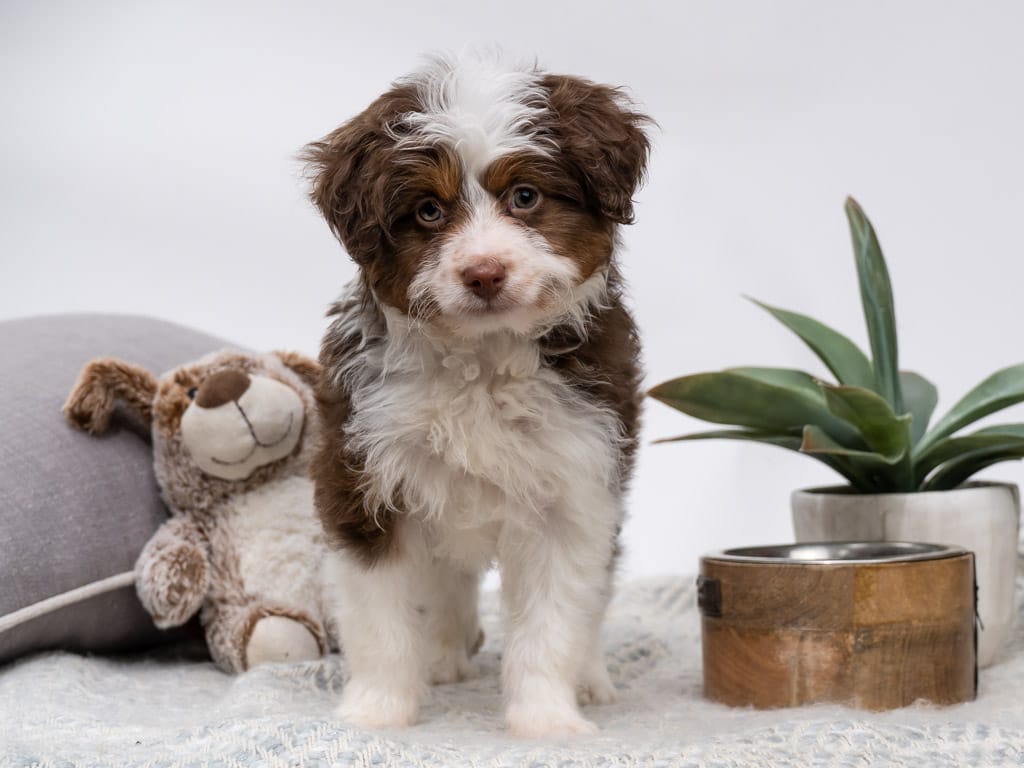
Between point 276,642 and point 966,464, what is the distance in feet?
5.36

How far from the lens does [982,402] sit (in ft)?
9.59

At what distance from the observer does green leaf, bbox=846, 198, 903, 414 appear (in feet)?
9.73

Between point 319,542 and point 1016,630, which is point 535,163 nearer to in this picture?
point 319,542

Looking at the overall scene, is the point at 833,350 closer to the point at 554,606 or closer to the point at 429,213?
the point at 554,606

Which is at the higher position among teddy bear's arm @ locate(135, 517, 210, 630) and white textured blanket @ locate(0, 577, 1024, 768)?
teddy bear's arm @ locate(135, 517, 210, 630)

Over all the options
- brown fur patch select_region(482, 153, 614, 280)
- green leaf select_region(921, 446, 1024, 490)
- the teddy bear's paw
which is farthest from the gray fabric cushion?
green leaf select_region(921, 446, 1024, 490)

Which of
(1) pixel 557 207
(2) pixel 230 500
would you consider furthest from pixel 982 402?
(2) pixel 230 500

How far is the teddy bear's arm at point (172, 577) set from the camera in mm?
3037

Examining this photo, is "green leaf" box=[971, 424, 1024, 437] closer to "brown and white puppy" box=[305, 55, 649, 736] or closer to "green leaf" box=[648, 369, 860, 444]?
"green leaf" box=[648, 369, 860, 444]

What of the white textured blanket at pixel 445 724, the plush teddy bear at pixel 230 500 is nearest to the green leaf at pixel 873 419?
the white textured blanket at pixel 445 724

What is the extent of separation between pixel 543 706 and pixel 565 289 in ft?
2.56

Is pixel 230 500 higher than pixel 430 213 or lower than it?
lower

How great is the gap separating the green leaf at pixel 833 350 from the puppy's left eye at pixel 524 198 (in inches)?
36.1

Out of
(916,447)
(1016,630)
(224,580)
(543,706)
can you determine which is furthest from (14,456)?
(1016,630)
